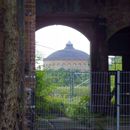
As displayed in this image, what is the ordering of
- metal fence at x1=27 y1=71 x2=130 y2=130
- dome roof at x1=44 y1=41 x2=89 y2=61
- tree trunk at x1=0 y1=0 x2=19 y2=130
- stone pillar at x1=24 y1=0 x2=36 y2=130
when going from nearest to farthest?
tree trunk at x1=0 y1=0 x2=19 y2=130 → stone pillar at x1=24 y1=0 x2=36 y2=130 → metal fence at x1=27 y1=71 x2=130 y2=130 → dome roof at x1=44 y1=41 x2=89 y2=61

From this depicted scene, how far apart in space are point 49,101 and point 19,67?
7.47 meters

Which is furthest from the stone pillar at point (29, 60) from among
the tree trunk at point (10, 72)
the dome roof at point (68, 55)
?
the dome roof at point (68, 55)

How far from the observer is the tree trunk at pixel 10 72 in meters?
3.96

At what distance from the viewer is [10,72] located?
3.99 metres

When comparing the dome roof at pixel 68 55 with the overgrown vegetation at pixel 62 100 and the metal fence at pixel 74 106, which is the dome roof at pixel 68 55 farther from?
the overgrown vegetation at pixel 62 100

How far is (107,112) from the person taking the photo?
558 inches

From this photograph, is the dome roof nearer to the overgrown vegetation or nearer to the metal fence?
the metal fence

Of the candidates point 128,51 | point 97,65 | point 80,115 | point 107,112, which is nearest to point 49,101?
point 80,115

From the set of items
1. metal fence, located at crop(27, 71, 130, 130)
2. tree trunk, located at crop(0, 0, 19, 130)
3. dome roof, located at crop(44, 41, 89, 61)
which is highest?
dome roof, located at crop(44, 41, 89, 61)

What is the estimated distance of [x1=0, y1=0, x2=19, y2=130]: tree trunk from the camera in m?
3.96

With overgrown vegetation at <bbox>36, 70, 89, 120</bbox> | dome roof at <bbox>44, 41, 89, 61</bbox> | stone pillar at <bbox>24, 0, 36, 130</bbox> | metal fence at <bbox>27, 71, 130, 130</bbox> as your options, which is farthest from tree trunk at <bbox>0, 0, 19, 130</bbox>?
dome roof at <bbox>44, 41, 89, 61</bbox>

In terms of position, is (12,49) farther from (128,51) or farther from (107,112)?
(128,51)

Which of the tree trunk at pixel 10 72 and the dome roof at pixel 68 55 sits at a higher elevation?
the dome roof at pixel 68 55

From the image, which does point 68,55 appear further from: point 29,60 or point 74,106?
point 29,60
